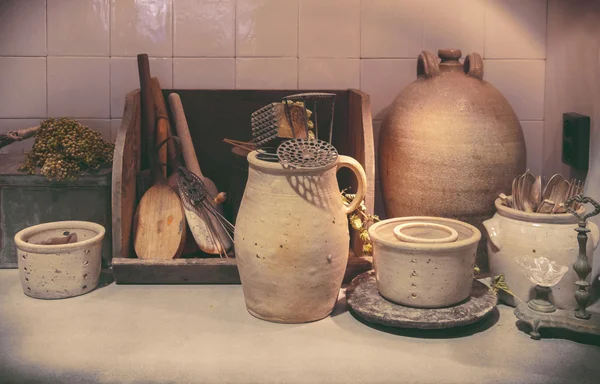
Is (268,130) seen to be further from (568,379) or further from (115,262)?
(568,379)

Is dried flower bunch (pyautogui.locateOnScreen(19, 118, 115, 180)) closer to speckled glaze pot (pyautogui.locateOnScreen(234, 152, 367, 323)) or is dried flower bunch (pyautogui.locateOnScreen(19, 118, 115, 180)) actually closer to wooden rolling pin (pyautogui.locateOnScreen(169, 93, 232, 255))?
wooden rolling pin (pyautogui.locateOnScreen(169, 93, 232, 255))

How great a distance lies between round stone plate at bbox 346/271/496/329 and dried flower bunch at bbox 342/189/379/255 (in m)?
0.14

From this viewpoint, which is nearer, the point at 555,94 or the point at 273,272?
the point at 273,272

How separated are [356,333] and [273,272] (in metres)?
0.23

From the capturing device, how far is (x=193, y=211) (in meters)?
1.99

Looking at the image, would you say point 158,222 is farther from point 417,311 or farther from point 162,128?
point 417,311

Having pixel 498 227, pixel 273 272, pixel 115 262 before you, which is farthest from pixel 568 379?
pixel 115 262

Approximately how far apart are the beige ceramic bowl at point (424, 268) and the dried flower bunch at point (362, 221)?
0.14 m

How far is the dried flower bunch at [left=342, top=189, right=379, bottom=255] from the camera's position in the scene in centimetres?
188

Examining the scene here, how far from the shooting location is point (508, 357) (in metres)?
1.56

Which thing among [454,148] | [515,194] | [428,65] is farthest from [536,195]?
[428,65]

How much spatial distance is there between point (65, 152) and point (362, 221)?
0.79m

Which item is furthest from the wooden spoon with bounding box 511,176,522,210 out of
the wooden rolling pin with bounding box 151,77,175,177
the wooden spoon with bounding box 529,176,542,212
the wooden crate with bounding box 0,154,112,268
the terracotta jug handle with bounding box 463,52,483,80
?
the wooden crate with bounding box 0,154,112,268

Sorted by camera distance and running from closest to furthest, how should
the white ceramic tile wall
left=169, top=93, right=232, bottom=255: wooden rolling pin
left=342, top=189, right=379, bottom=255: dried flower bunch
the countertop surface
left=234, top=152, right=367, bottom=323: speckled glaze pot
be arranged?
the countertop surface, left=234, top=152, right=367, bottom=323: speckled glaze pot, left=342, top=189, right=379, bottom=255: dried flower bunch, left=169, top=93, right=232, bottom=255: wooden rolling pin, the white ceramic tile wall
